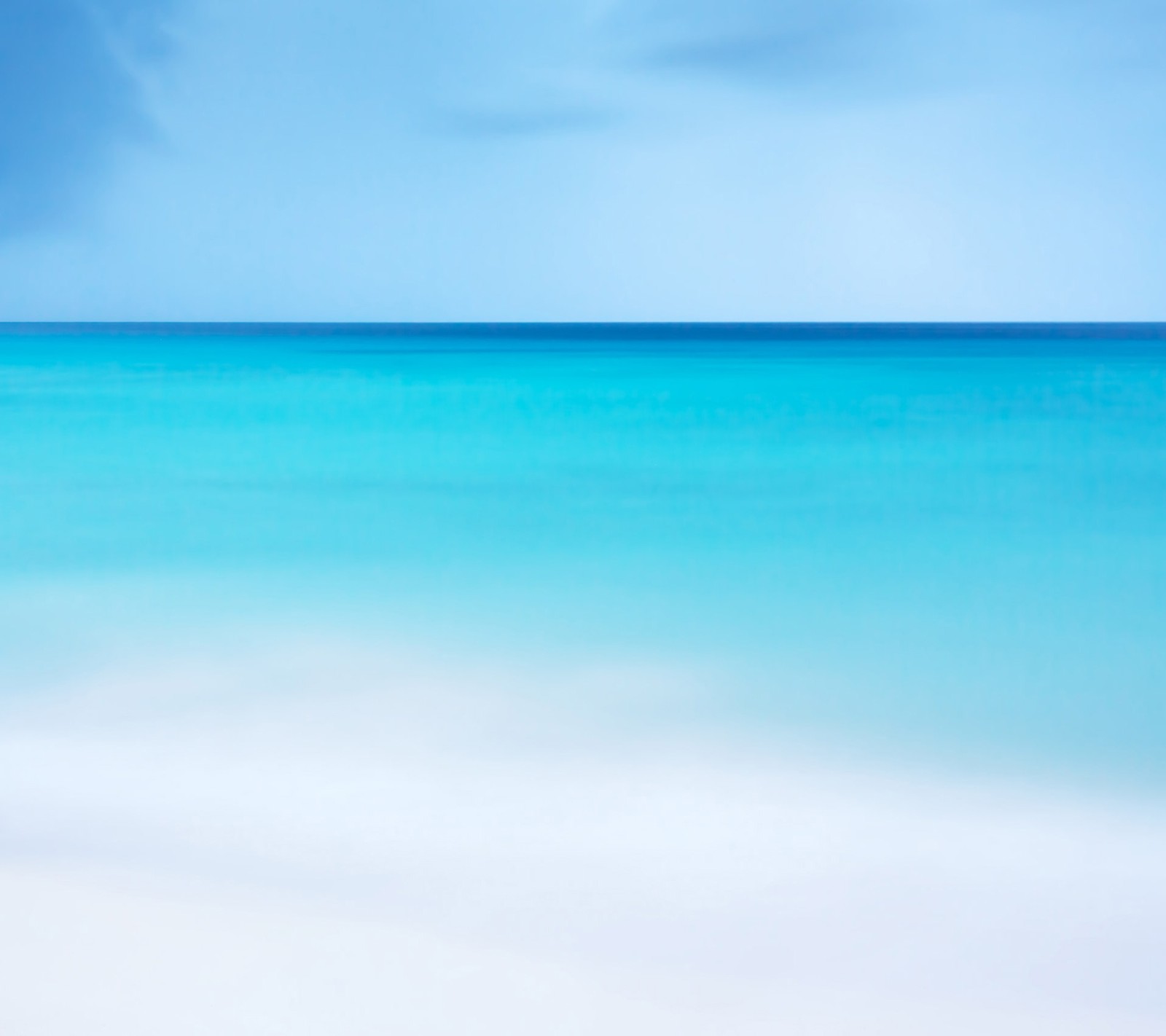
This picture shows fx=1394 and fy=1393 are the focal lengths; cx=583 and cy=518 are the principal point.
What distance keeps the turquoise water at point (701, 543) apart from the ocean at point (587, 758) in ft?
0.10

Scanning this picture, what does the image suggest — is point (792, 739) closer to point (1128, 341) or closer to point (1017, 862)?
point (1017, 862)

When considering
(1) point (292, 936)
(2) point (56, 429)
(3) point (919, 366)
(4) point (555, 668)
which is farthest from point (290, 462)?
(3) point (919, 366)

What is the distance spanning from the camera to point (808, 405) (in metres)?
14.3

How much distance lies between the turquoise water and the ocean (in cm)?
3

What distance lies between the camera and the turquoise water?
3574 mm

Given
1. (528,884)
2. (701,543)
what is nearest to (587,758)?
(528,884)

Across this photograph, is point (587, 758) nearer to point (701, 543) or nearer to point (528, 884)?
point (528, 884)

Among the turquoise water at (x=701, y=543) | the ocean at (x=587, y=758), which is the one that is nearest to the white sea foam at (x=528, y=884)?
the ocean at (x=587, y=758)

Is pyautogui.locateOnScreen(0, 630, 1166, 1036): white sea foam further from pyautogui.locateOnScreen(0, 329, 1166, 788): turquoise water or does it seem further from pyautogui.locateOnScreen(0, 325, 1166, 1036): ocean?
pyautogui.locateOnScreen(0, 329, 1166, 788): turquoise water

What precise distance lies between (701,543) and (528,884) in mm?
3960

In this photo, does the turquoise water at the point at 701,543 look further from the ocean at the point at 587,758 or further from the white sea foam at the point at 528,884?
the white sea foam at the point at 528,884

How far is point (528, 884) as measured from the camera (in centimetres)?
218

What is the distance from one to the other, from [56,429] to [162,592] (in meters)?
7.54

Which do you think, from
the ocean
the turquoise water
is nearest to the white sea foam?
the ocean
